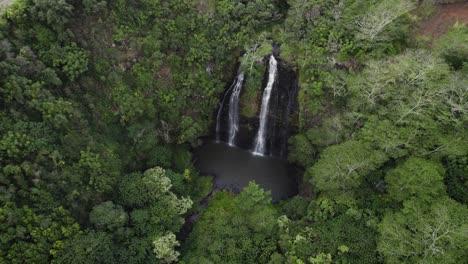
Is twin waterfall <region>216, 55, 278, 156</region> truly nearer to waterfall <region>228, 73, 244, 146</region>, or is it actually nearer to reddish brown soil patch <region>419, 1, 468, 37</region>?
waterfall <region>228, 73, 244, 146</region>

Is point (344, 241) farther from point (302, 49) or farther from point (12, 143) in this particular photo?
point (12, 143)

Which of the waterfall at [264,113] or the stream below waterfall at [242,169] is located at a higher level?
the waterfall at [264,113]

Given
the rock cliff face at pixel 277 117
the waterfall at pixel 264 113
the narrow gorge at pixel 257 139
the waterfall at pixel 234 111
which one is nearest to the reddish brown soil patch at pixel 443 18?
the rock cliff face at pixel 277 117

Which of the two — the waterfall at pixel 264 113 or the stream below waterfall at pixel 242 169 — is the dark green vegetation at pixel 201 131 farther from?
the stream below waterfall at pixel 242 169

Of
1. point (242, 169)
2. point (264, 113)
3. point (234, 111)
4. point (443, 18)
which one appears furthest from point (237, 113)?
point (443, 18)

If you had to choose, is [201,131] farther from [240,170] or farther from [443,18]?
[443,18]

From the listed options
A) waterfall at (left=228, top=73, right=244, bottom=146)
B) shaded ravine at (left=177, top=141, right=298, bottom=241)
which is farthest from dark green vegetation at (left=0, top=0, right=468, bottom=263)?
waterfall at (left=228, top=73, right=244, bottom=146)

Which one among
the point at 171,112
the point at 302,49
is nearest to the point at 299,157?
the point at 302,49
